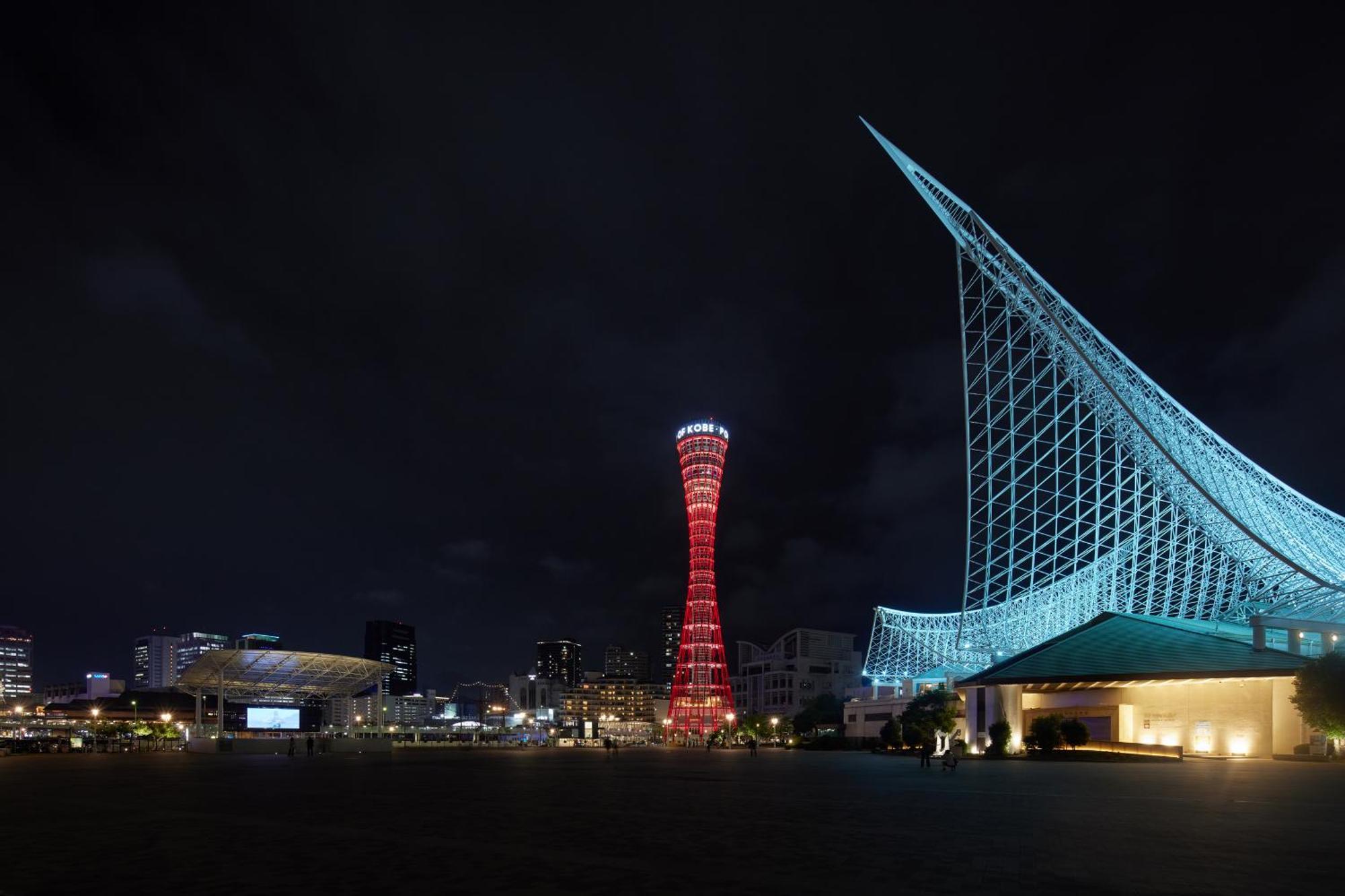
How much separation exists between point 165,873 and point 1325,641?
193 feet

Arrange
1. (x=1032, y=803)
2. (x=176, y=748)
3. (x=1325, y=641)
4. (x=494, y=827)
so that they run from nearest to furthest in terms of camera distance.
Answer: (x=494, y=827), (x=1032, y=803), (x=1325, y=641), (x=176, y=748)

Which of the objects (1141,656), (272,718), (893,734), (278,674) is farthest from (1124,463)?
(272,718)

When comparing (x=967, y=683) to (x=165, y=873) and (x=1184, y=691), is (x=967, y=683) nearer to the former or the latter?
(x=1184, y=691)

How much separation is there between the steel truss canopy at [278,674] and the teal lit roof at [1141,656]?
5286 centimetres

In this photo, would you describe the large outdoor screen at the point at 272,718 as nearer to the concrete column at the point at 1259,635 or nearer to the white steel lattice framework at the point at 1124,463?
the white steel lattice framework at the point at 1124,463

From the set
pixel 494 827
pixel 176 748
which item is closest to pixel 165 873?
pixel 494 827

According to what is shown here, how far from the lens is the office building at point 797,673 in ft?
514

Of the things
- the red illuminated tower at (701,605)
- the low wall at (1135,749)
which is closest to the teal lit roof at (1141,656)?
the low wall at (1135,749)

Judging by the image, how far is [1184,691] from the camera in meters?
57.1

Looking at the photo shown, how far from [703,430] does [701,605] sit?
17.6 m

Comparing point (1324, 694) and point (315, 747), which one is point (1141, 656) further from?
point (315, 747)

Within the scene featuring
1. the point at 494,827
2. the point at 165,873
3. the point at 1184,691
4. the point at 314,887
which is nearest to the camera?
the point at 314,887

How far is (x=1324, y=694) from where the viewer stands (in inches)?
1700

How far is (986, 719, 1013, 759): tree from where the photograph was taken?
5394 cm
